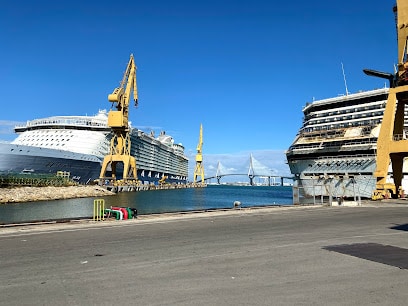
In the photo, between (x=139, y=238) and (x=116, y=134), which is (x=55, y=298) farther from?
(x=116, y=134)

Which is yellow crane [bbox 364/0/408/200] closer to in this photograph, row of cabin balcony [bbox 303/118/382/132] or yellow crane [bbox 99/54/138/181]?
row of cabin balcony [bbox 303/118/382/132]

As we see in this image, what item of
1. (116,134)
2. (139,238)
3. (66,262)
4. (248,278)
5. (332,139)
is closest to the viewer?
(248,278)

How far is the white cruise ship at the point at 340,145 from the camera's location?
44.6m

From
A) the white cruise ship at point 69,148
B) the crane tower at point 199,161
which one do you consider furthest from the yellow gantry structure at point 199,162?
the white cruise ship at point 69,148

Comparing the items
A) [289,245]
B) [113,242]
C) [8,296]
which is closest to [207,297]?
[8,296]

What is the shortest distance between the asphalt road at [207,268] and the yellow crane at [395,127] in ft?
66.8

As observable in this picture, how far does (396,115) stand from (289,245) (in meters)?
28.9

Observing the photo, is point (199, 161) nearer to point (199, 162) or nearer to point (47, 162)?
point (199, 162)

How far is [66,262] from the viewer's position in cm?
751

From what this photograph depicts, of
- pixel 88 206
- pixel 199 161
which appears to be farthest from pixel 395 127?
pixel 199 161

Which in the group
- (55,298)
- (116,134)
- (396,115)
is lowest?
(55,298)

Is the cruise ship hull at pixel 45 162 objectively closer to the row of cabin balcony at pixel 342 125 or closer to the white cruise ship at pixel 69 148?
the white cruise ship at pixel 69 148

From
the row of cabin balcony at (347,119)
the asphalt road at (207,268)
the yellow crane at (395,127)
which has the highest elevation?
the row of cabin balcony at (347,119)

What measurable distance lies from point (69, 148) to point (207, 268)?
274 ft
